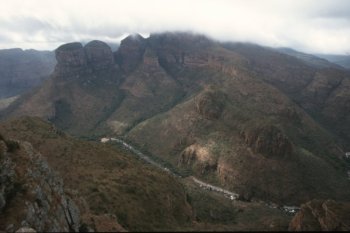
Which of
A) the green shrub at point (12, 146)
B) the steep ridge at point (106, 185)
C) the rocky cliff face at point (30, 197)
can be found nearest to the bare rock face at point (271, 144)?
the steep ridge at point (106, 185)

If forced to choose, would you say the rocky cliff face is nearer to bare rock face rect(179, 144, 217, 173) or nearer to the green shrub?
the green shrub

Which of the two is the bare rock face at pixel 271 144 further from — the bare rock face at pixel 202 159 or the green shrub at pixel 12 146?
Answer: the green shrub at pixel 12 146

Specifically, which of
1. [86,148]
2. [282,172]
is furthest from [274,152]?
[86,148]

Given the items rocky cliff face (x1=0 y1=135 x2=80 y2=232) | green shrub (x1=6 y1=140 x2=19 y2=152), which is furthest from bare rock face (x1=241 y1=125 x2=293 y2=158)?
green shrub (x1=6 y1=140 x2=19 y2=152)

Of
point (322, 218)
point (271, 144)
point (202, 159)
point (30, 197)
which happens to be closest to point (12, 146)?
point (30, 197)

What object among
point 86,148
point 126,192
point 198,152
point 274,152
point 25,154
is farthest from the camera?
point 198,152

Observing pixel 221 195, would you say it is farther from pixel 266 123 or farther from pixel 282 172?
pixel 266 123

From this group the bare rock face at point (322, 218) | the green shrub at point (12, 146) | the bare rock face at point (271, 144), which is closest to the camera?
the bare rock face at point (322, 218)
